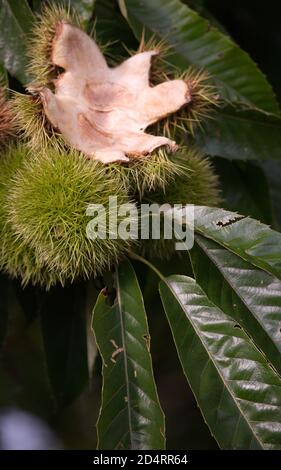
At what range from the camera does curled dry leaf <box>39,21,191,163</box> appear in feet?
3.78

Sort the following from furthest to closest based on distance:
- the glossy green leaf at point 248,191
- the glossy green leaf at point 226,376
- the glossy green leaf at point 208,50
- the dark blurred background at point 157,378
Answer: the dark blurred background at point 157,378, the glossy green leaf at point 248,191, the glossy green leaf at point 208,50, the glossy green leaf at point 226,376

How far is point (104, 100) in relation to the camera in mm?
1286

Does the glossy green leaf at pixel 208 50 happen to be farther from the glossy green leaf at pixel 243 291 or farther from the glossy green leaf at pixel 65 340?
the glossy green leaf at pixel 65 340

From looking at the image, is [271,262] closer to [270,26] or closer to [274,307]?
[274,307]

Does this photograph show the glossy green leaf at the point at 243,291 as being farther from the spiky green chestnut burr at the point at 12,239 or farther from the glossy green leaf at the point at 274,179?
the glossy green leaf at the point at 274,179

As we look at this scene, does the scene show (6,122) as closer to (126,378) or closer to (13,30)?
(13,30)

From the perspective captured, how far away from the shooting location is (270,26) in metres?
1.93

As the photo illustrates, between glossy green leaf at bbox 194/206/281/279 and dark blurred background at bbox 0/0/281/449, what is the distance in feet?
2.16

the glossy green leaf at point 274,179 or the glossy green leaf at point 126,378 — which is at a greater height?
the glossy green leaf at point 274,179

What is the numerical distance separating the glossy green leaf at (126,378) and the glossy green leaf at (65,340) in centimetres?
31

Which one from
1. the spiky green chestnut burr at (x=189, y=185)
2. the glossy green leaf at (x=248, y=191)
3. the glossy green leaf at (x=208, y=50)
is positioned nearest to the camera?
the spiky green chestnut burr at (x=189, y=185)

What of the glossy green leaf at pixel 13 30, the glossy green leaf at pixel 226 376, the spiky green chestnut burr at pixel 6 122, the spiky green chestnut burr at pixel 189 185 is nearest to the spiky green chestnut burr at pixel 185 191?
the spiky green chestnut burr at pixel 189 185

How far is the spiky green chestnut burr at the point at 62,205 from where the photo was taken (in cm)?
108

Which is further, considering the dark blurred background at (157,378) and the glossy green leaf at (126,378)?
the dark blurred background at (157,378)
